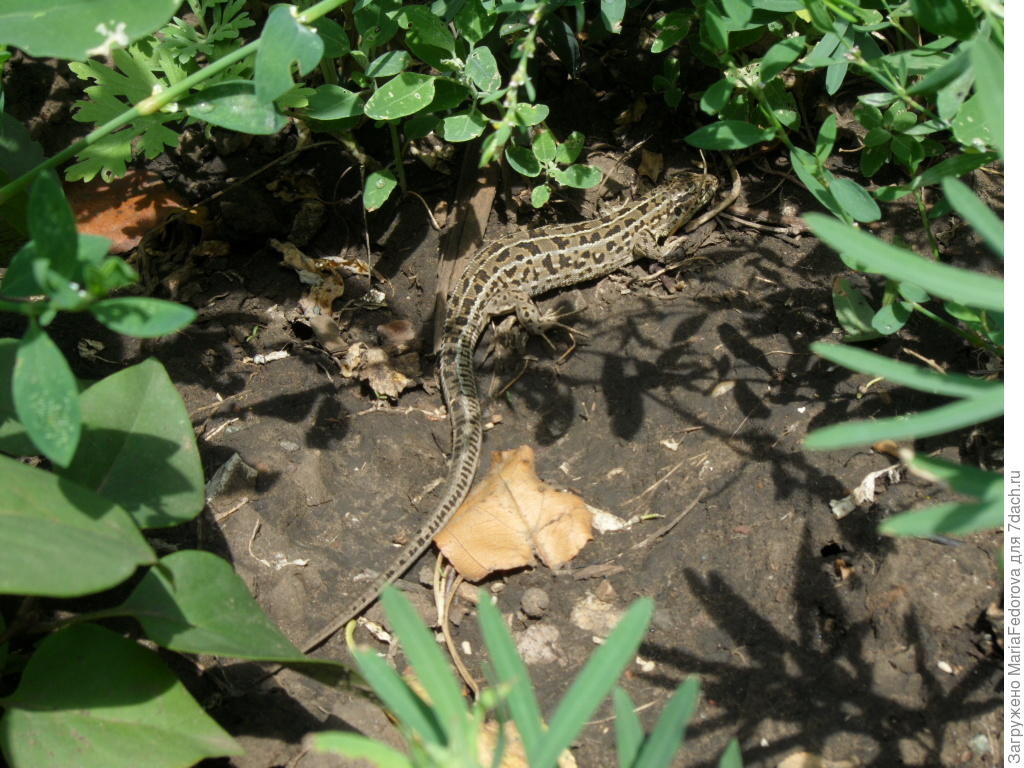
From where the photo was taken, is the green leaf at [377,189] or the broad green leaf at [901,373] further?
the green leaf at [377,189]

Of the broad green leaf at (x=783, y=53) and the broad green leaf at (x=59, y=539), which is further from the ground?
the broad green leaf at (x=783, y=53)

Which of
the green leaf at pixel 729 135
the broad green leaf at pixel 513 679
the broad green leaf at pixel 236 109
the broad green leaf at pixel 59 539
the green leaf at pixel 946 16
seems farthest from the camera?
the green leaf at pixel 729 135

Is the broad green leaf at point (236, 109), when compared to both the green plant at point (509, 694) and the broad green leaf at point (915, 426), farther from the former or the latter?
the broad green leaf at point (915, 426)

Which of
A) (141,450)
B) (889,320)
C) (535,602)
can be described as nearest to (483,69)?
(889,320)

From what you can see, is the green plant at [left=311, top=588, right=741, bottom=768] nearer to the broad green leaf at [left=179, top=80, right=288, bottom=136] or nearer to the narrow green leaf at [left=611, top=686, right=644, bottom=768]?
the narrow green leaf at [left=611, top=686, right=644, bottom=768]

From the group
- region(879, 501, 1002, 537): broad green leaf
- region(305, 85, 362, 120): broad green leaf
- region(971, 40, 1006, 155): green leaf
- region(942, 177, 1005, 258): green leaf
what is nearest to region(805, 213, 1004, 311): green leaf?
region(942, 177, 1005, 258): green leaf

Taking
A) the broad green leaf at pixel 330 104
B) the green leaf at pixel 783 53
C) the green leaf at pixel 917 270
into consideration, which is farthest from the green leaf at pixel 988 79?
Answer: the broad green leaf at pixel 330 104

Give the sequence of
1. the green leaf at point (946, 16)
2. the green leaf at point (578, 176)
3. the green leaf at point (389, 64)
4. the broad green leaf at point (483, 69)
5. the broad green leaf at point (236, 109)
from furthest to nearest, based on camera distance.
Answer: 1. the green leaf at point (578, 176)
2. the green leaf at point (389, 64)
3. the broad green leaf at point (483, 69)
4. the broad green leaf at point (236, 109)
5. the green leaf at point (946, 16)
